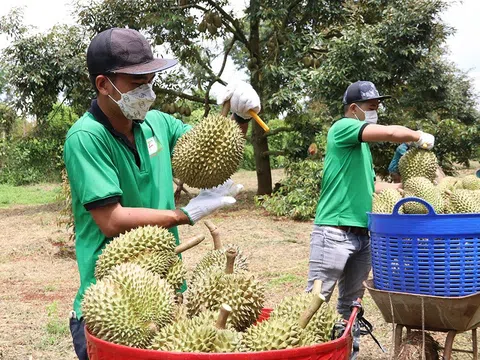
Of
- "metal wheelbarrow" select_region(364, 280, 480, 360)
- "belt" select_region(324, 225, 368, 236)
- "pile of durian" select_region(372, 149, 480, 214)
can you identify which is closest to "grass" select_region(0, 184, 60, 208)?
"belt" select_region(324, 225, 368, 236)

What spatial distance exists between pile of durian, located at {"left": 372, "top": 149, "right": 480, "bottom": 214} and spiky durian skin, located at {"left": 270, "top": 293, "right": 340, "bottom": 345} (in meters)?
1.53

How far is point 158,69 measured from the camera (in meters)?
2.07

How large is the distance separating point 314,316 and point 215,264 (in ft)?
1.43

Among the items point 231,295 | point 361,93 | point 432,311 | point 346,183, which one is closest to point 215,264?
point 231,295

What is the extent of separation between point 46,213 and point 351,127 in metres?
10.9

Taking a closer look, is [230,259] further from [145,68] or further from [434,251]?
[434,251]

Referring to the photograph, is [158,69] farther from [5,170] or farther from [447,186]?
[5,170]

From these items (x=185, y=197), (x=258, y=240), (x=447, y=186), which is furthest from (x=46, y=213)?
(x=447, y=186)

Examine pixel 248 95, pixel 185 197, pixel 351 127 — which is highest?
pixel 248 95

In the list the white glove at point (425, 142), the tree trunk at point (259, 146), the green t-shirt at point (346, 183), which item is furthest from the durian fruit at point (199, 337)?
the tree trunk at point (259, 146)

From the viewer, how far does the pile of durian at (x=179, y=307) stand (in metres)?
1.53

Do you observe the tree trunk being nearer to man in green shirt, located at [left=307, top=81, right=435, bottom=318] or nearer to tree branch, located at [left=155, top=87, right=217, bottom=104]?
tree branch, located at [left=155, top=87, right=217, bottom=104]

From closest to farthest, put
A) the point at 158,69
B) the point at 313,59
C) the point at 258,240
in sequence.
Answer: the point at 158,69, the point at 258,240, the point at 313,59

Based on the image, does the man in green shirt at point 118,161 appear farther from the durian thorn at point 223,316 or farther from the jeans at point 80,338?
the durian thorn at point 223,316
